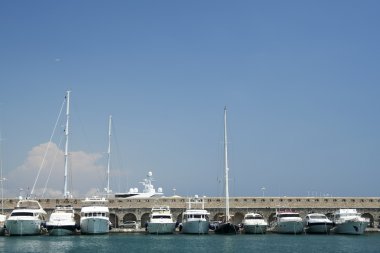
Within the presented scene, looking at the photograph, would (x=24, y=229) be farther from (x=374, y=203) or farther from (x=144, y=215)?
(x=374, y=203)

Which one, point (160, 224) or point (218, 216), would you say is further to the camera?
point (218, 216)

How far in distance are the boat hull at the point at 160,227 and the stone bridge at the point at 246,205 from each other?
391 inches

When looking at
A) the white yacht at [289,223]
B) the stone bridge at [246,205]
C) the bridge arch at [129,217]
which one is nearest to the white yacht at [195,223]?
the stone bridge at [246,205]

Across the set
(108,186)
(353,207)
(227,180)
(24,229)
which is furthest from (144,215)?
(353,207)

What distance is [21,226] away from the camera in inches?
2554

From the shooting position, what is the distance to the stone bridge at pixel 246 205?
259 ft

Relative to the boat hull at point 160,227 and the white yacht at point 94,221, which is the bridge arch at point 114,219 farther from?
the boat hull at point 160,227

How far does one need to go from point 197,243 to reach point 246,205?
22.7m

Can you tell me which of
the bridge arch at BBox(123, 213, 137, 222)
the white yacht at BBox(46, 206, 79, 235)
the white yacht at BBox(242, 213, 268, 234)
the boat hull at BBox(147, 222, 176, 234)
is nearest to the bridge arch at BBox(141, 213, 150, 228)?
the bridge arch at BBox(123, 213, 137, 222)

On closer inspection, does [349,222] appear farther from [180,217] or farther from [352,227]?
[180,217]

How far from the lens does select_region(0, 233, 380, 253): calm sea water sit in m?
51.8

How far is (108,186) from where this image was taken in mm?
79750

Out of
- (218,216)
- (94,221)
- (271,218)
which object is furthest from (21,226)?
(271,218)

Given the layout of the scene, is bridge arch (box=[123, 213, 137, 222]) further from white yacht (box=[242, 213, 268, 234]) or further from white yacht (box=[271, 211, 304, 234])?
white yacht (box=[271, 211, 304, 234])
